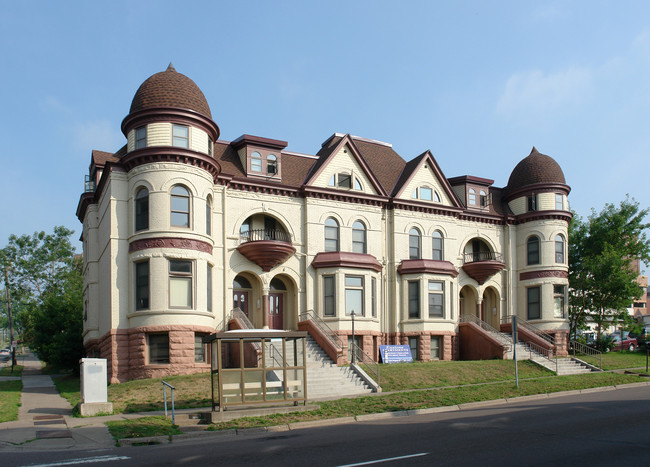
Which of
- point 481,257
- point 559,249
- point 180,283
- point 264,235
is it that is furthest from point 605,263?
point 180,283

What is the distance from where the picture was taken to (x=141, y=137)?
29250mm

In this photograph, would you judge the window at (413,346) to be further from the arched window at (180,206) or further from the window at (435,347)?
the arched window at (180,206)

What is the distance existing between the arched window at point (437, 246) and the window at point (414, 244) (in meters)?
1.14

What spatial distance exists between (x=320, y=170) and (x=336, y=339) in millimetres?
9003

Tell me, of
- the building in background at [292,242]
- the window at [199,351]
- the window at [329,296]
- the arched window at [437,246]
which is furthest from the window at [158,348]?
the arched window at [437,246]

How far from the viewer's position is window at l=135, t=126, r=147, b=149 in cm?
2911

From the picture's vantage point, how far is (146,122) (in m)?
29.0

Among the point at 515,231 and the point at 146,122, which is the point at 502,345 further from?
the point at 146,122

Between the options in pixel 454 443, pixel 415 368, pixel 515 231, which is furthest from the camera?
pixel 515 231

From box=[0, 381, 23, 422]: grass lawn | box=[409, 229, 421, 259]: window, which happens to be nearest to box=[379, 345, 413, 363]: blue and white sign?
box=[409, 229, 421, 259]: window

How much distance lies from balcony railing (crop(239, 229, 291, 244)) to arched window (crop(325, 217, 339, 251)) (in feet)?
7.39

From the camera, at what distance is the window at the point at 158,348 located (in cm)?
2791

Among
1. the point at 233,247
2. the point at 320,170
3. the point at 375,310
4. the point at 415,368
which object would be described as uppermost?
the point at 320,170

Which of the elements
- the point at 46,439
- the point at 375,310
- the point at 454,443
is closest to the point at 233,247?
the point at 375,310
